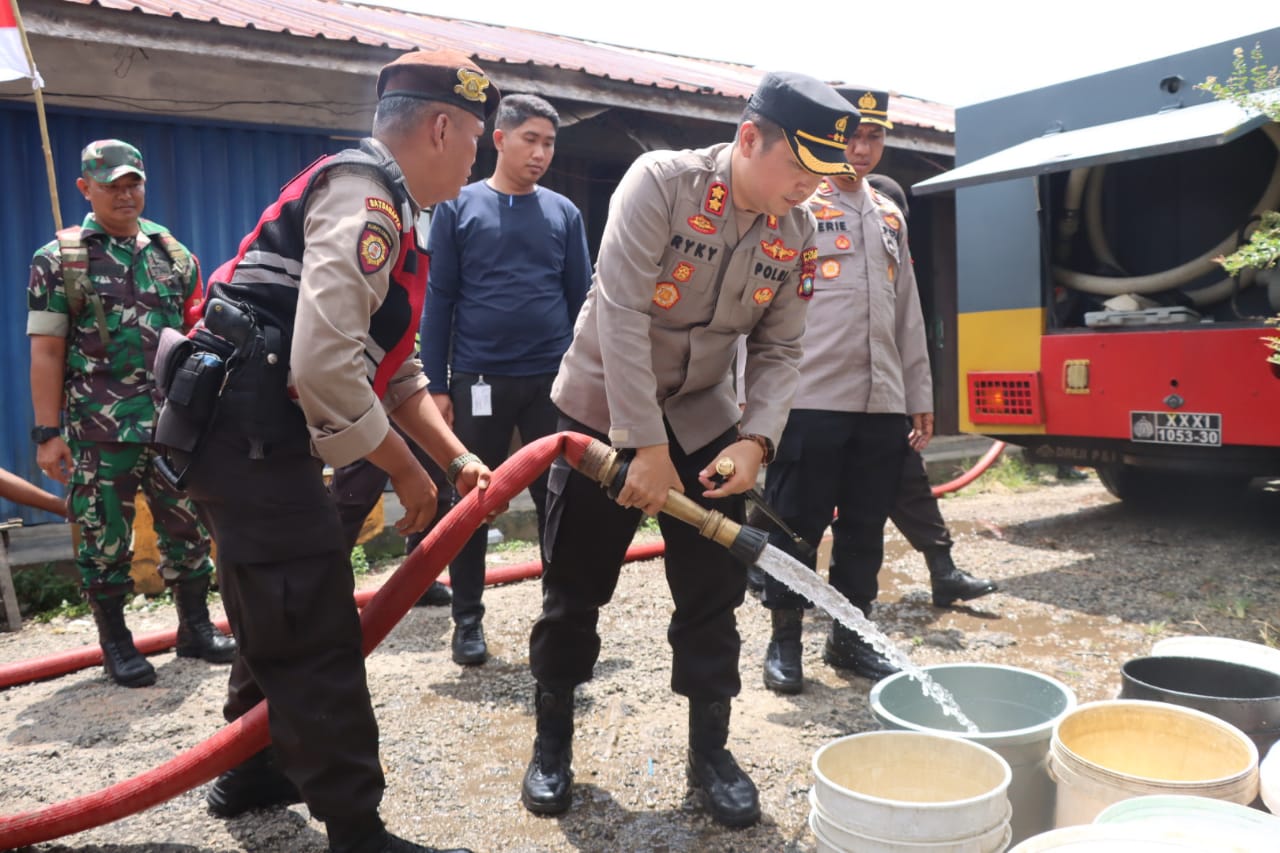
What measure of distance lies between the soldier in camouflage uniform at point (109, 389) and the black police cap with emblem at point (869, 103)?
290cm

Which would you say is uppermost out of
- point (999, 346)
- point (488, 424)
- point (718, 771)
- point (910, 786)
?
point (999, 346)

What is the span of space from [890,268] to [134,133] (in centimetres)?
456

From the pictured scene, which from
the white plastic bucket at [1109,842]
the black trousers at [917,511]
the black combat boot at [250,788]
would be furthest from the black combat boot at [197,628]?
the white plastic bucket at [1109,842]

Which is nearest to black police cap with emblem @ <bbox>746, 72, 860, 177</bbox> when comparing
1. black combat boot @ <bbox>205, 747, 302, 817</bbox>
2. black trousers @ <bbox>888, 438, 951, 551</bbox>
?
black combat boot @ <bbox>205, 747, 302, 817</bbox>

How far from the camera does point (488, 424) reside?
158 inches

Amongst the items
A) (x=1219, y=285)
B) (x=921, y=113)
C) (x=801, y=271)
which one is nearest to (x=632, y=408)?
(x=801, y=271)

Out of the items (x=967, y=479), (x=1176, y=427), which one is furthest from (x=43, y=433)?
(x=967, y=479)

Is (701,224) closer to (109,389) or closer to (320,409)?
(320,409)

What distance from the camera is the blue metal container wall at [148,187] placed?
5.29 m

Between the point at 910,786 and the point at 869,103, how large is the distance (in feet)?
8.22

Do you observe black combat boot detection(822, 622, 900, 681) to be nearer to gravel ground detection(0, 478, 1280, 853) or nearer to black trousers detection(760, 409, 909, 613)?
gravel ground detection(0, 478, 1280, 853)

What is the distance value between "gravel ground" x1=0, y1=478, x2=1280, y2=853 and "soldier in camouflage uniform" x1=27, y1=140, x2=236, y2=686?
0.39m

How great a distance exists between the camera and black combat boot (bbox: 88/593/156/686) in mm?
3783

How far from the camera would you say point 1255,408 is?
16.2 feet
